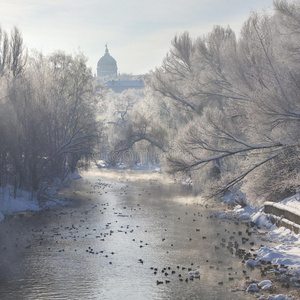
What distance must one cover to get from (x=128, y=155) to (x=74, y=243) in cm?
2539

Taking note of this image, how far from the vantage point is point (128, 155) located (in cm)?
4475

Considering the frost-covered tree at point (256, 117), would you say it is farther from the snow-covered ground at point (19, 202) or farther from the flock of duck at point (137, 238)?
the snow-covered ground at point (19, 202)

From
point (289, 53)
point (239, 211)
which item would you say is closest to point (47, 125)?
→ point (239, 211)

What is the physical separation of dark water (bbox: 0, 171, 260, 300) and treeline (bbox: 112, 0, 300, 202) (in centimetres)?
291

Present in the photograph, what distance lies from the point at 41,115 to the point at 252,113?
1660cm

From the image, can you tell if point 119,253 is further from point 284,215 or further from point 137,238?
point 284,215

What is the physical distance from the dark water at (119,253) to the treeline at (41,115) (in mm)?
4315

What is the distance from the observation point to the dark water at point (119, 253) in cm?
1388

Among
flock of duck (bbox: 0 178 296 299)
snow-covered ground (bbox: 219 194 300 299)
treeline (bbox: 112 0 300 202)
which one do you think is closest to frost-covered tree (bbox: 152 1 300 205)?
treeline (bbox: 112 0 300 202)

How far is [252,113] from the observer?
783 inches

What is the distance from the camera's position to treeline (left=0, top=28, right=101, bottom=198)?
28.5m

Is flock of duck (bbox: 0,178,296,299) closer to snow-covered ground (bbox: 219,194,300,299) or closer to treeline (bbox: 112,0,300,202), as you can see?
snow-covered ground (bbox: 219,194,300,299)

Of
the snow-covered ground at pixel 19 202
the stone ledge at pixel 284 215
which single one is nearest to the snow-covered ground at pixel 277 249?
the stone ledge at pixel 284 215

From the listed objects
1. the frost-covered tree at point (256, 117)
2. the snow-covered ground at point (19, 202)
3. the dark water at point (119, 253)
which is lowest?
the dark water at point (119, 253)
